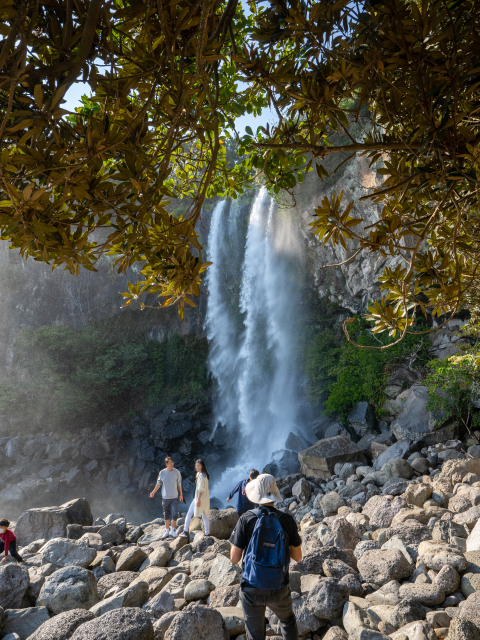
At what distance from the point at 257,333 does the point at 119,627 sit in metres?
13.0

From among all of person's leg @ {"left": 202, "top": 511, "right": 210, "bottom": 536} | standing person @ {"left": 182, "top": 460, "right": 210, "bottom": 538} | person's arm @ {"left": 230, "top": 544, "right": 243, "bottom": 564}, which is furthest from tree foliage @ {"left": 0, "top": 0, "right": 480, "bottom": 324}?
person's leg @ {"left": 202, "top": 511, "right": 210, "bottom": 536}

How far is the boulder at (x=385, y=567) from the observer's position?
308 cm

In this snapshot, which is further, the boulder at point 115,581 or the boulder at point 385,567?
the boulder at point 115,581

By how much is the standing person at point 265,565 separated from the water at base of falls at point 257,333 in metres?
11.2

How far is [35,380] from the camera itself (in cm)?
1556

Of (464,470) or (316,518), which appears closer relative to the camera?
(464,470)

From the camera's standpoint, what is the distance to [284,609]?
7.16ft

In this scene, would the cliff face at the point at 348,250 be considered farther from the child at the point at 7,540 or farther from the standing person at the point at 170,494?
the child at the point at 7,540

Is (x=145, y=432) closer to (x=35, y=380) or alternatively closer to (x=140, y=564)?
(x=35, y=380)

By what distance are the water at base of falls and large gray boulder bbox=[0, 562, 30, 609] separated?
32.0 feet

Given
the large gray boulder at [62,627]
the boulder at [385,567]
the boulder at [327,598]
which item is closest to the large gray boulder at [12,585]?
the large gray boulder at [62,627]

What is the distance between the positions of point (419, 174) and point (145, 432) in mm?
15340

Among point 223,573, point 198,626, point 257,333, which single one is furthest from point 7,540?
point 257,333

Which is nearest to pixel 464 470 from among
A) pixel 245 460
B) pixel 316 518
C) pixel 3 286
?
pixel 316 518
